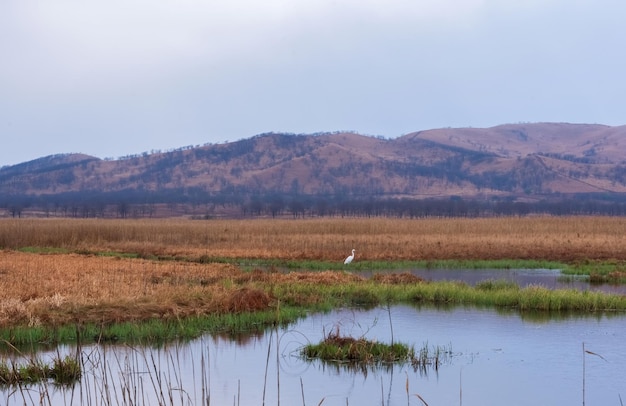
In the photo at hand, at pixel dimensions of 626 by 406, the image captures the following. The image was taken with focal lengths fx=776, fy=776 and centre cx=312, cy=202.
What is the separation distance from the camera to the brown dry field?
1856cm

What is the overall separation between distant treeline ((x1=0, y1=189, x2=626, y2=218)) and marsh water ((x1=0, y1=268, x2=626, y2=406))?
4128 inches

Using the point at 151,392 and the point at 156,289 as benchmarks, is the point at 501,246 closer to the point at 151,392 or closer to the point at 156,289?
the point at 156,289

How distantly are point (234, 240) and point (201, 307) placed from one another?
92.9 ft

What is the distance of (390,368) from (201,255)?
25.3 metres

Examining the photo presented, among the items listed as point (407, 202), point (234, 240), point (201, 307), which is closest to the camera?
point (201, 307)

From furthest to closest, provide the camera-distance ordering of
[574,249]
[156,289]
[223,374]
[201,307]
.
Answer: [574,249] < [156,289] < [201,307] < [223,374]

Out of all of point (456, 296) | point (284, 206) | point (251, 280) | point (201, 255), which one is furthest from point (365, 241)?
point (284, 206)

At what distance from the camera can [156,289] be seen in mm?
21203

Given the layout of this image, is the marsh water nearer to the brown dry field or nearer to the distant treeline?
the brown dry field

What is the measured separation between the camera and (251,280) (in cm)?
A: 2520

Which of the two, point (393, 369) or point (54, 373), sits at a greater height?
point (54, 373)

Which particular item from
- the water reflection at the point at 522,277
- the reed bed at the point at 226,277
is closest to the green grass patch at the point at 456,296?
the reed bed at the point at 226,277

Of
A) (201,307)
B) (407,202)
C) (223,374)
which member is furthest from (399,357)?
(407,202)

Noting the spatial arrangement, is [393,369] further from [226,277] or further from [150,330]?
[226,277]
